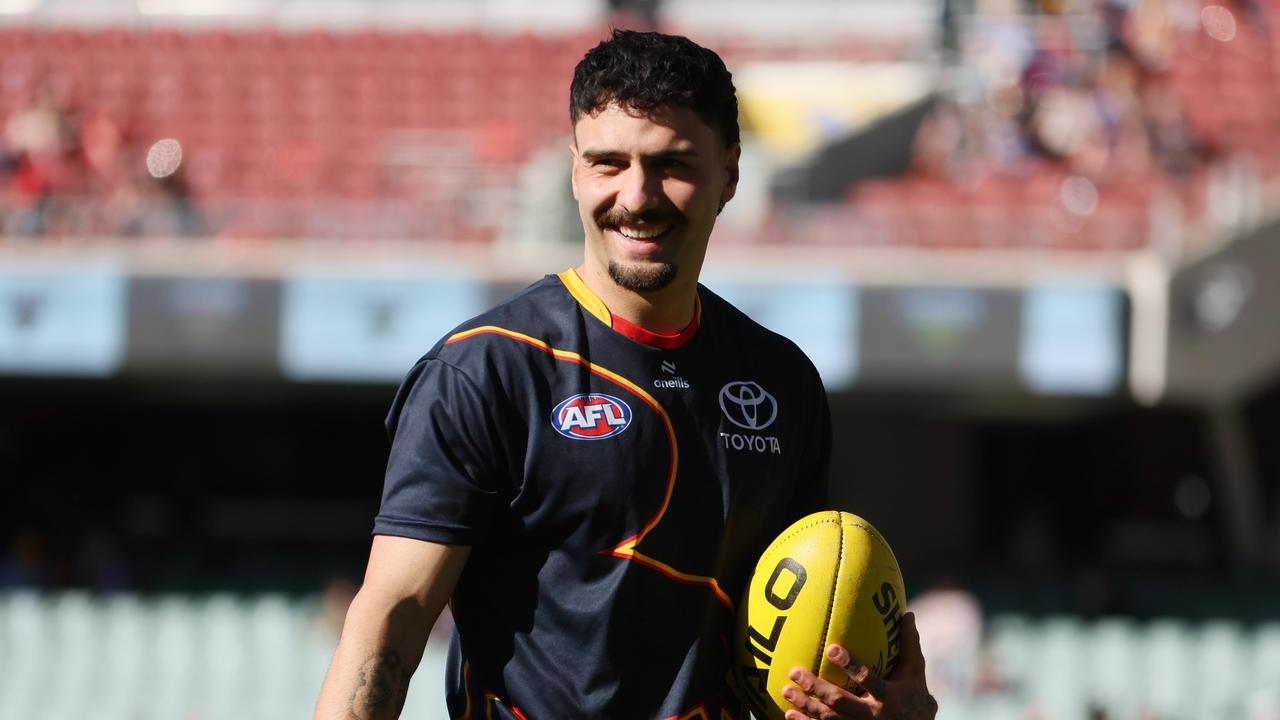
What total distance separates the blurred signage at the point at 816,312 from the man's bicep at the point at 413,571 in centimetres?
884

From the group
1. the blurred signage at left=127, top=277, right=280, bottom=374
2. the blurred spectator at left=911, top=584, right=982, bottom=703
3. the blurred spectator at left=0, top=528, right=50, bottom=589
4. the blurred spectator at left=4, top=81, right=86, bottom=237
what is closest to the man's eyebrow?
the blurred spectator at left=911, top=584, right=982, bottom=703

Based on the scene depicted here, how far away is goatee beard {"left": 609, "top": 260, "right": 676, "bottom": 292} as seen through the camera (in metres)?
2.45

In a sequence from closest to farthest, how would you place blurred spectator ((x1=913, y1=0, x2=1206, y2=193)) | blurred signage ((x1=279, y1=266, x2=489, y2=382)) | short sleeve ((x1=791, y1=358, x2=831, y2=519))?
short sleeve ((x1=791, y1=358, x2=831, y2=519)), blurred signage ((x1=279, y1=266, x2=489, y2=382)), blurred spectator ((x1=913, y1=0, x2=1206, y2=193))

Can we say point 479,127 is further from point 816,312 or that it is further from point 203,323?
point 816,312

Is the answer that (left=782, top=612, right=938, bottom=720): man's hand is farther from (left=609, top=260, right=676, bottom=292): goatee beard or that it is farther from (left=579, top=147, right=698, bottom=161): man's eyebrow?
(left=579, top=147, right=698, bottom=161): man's eyebrow

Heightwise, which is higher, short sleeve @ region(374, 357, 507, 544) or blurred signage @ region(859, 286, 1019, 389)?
short sleeve @ region(374, 357, 507, 544)

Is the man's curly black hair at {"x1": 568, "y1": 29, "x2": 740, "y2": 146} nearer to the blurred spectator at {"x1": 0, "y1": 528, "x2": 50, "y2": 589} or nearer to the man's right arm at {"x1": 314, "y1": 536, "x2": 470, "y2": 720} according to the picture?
the man's right arm at {"x1": 314, "y1": 536, "x2": 470, "y2": 720}

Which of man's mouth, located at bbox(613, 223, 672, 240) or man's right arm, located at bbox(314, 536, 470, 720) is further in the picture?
man's mouth, located at bbox(613, 223, 672, 240)

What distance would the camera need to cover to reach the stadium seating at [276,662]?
390 inches

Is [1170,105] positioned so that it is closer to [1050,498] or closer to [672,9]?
[1050,498]

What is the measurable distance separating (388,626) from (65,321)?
10.4 m

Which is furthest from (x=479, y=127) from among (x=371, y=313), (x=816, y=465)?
(x=816, y=465)

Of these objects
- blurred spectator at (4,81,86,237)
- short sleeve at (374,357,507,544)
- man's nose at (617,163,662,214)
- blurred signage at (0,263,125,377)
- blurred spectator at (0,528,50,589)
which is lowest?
blurred spectator at (0,528,50,589)

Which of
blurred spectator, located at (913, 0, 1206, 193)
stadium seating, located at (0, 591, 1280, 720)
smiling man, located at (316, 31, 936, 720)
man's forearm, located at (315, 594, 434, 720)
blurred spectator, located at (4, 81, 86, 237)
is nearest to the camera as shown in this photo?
man's forearm, located at (315, 594, 434, 720)
